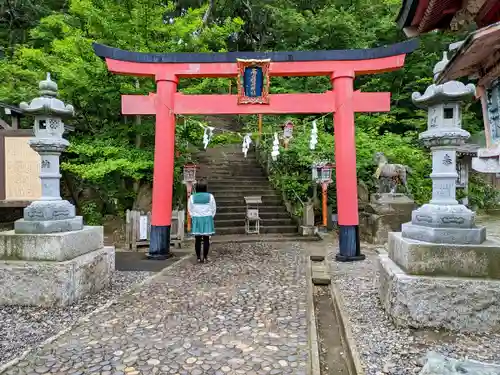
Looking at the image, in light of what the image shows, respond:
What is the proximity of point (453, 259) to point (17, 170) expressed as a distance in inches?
387

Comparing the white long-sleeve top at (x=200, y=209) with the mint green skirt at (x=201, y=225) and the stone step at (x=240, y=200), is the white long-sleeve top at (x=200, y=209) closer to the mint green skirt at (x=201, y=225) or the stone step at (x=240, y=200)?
the mint green skirt at (x=201, y=225)

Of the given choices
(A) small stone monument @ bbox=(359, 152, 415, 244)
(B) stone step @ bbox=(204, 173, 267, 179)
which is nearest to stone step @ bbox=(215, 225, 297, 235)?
(A) small stone monument @ bbox=(359, 152, 415, 244)

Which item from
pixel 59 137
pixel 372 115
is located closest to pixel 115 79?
pixel 59 137

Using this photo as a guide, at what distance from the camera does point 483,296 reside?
3.95 meters

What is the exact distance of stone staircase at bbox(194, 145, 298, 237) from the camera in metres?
11.8

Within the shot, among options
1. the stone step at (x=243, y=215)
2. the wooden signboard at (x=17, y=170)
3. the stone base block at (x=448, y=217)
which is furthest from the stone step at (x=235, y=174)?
the stone base block at (x=448, y=217)

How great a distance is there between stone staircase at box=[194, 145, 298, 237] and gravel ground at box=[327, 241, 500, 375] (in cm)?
658

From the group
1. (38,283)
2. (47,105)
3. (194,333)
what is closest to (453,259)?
(194,333)

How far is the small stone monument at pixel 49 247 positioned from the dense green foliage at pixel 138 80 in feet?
9.64

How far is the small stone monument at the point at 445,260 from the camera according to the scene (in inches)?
157

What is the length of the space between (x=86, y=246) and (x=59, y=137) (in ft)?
6.00

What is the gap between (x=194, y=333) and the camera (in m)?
3.94

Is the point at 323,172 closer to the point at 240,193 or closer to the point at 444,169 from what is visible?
the point at 240,193

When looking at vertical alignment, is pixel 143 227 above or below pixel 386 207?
below
